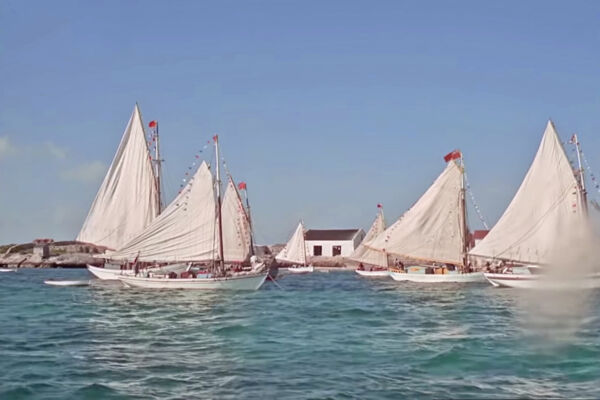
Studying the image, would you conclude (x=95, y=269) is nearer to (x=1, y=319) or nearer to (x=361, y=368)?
(x=1, y=319)

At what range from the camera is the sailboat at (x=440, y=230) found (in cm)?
7238

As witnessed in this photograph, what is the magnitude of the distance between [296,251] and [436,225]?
52245 millimetres

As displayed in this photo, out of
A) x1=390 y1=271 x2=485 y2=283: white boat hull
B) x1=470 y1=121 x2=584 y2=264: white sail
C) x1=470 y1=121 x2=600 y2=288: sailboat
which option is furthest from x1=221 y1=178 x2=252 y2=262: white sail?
x1=470 y1=121 x2=584 y2=264: white sail

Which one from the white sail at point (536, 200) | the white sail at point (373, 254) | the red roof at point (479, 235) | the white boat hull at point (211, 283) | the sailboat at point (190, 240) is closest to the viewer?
the white sail at point (536, 200)

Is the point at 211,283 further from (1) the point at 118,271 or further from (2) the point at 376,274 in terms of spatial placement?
(2) the point at 376,274

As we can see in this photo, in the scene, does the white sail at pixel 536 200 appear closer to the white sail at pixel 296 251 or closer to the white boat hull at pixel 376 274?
the white boat hull at pixel 376 274

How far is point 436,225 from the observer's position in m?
72.5

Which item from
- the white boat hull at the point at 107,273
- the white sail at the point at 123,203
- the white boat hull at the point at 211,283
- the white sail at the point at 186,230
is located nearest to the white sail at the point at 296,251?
the white boat hull at the point at 107,273

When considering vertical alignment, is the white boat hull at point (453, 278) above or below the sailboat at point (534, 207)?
below

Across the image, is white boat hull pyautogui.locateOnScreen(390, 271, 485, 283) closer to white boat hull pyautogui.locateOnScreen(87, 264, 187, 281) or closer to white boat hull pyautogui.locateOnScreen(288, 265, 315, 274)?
white boat hull pyautogui.locateOnScreen(87, 264, 187, 281)

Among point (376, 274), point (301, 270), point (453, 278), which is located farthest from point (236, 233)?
point (301, 270)

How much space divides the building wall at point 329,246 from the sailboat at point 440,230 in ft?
204

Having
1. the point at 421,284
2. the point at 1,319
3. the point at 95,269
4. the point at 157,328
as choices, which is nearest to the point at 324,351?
the point at 157,328

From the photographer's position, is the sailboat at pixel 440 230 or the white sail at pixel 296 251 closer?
the sailboat at pixel 440 230
